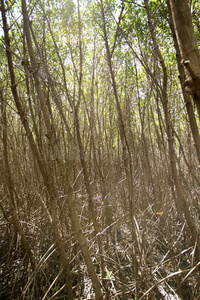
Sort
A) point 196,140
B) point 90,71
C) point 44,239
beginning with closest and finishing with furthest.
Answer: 1. point 196,140
2. point 44,239
3. point 90,71

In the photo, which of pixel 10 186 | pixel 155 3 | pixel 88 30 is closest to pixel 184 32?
pixel 10 186

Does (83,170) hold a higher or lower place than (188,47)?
lower

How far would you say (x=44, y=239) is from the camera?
2.51 meters

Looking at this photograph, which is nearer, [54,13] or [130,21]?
[54,13]

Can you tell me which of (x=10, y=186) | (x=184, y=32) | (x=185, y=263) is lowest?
(x=185, y=263)

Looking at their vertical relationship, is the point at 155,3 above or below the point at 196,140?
above

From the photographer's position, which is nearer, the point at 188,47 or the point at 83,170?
the point at 188,47

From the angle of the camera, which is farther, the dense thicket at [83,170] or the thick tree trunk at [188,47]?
the dense thicket at [83,170]

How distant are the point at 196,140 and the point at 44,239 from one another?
195cm

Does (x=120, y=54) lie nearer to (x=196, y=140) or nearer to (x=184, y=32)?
(x=196, y=140)

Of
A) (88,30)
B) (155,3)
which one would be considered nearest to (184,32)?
(155,3)

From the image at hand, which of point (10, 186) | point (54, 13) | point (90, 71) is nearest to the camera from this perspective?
point (10, 186)

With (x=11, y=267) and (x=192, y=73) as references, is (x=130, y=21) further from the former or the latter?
(x=11, y=267)

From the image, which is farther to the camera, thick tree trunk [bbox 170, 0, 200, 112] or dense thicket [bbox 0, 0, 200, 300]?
dense thicket [bbox 0, 0, 200, 300]
